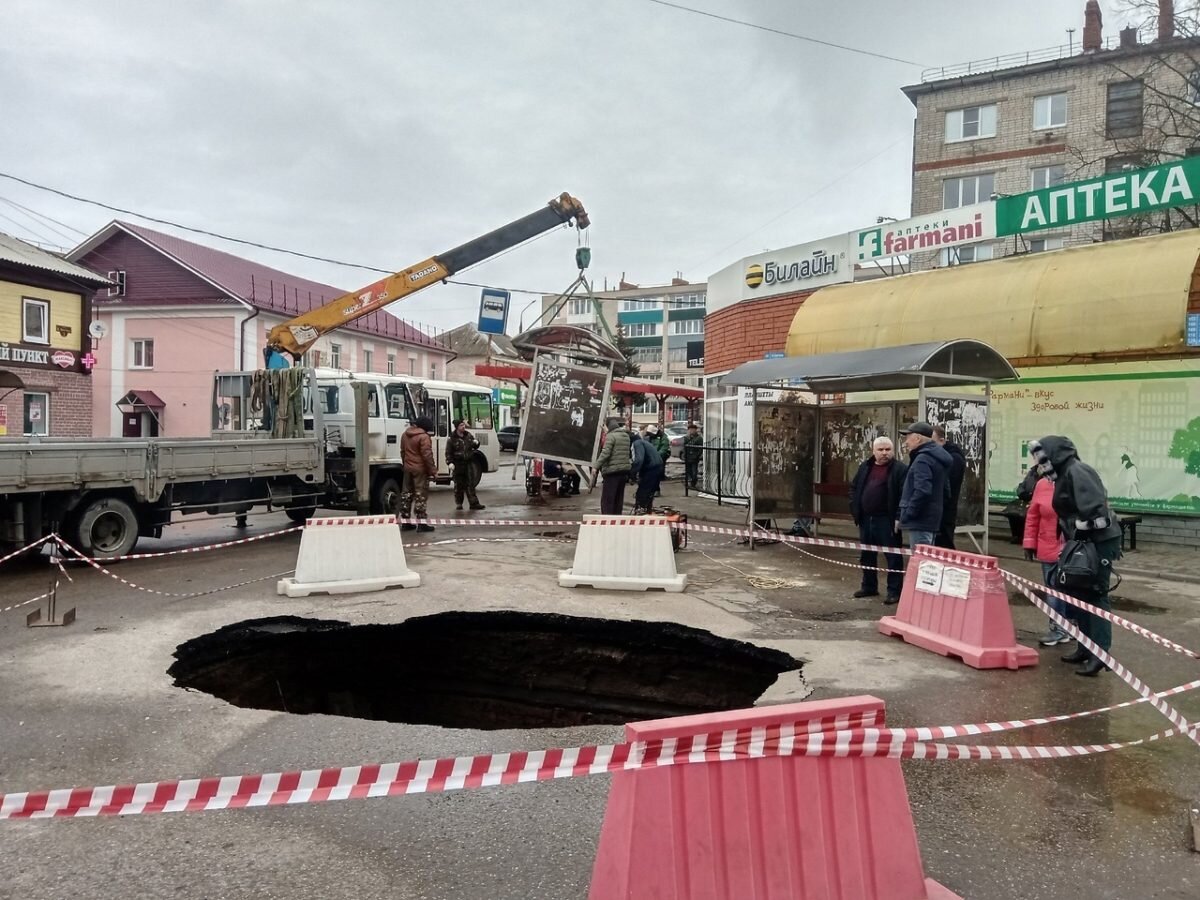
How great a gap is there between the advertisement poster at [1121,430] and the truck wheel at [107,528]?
1126 cm

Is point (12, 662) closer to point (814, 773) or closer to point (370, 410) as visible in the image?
point (814, 773)

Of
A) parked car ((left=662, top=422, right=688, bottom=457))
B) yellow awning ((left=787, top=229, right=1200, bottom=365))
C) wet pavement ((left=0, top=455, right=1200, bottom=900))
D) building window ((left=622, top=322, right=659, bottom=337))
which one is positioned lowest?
wet pavement ((left=0, top=455, right=1200, bottom=900))

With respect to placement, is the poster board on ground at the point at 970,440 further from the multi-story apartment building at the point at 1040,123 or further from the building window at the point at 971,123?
the building window at the point at 971,123

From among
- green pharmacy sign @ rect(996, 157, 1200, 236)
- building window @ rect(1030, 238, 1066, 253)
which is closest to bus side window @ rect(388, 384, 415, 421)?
green pharmacy sign @ rect(996, 157, 1200, 236)

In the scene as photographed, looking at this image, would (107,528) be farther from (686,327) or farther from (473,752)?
(686,327)

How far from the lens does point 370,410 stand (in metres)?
15.3

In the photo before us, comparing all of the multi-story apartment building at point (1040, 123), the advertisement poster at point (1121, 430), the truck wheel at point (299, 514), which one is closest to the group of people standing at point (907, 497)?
the advertisement poster at point (1121, 430)

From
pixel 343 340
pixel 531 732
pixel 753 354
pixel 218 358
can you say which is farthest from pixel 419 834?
pixel 343 340

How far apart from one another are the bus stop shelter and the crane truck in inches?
239

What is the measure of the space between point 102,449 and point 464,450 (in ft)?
22.2

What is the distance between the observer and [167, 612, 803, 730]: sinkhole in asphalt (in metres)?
6.52

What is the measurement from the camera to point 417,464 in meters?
12.3

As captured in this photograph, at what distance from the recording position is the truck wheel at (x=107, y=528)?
31.0 feet

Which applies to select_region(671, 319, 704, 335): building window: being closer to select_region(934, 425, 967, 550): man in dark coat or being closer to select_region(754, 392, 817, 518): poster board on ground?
select_region(754, 392, 817, 518): poster board on ground
